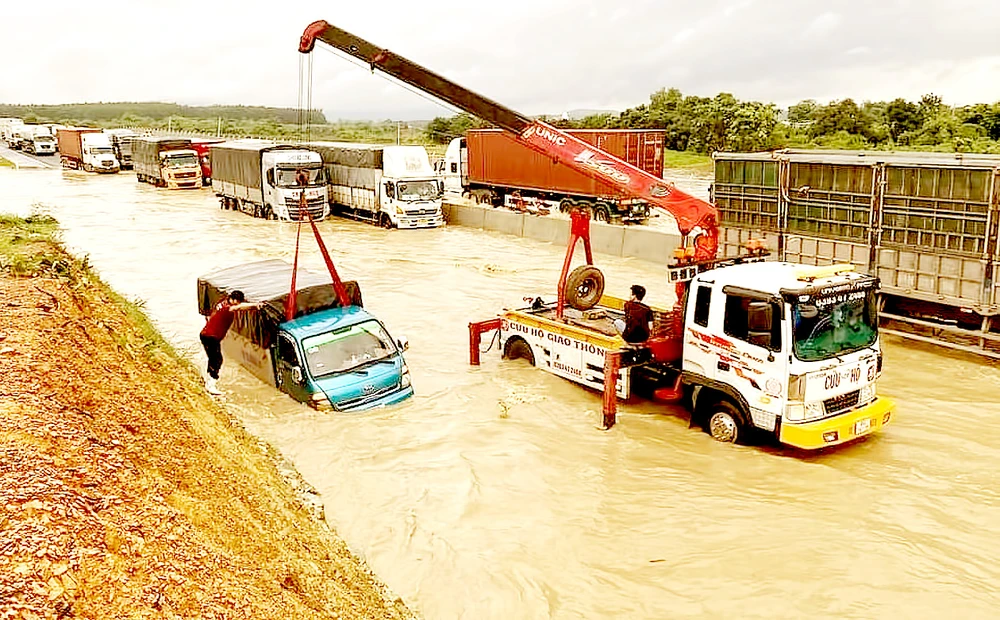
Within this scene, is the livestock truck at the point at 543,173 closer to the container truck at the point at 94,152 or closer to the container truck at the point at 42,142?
the container truck at the point at 94,152

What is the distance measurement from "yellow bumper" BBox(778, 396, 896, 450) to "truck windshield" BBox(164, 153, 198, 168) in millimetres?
Answer: 39097

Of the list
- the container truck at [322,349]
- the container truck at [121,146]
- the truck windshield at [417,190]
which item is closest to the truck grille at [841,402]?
the container truck at [322,349]

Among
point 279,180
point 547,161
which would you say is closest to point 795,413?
point 547,161

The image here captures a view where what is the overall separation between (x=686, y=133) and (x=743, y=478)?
47002mm

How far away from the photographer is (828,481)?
28.9 feet

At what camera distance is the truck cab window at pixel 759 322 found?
852cm

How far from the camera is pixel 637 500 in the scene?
344 inches

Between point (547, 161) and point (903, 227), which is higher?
point (547, 161)

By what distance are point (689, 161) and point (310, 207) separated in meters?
26.4

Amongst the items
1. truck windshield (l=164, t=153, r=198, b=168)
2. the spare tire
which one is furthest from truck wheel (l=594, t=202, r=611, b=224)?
truck windshield (l=164, t=153, r=198, b=168)

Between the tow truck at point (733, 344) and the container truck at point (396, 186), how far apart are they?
664 inches

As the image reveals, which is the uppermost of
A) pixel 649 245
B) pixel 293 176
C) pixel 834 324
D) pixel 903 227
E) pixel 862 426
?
pixel 293 176

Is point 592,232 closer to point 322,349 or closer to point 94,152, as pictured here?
point 322,349

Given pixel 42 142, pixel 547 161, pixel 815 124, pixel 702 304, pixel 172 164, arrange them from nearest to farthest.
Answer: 1. pixel 702 304
2. pixel 547 161
3. pixel 172 164
4. pixel 815 124
5. pixel 42 142
